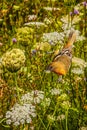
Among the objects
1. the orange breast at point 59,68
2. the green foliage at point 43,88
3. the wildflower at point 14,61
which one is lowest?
the green foliage at point 43,88

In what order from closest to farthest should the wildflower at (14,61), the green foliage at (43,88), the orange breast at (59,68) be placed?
1. the orange breast at (59,68)
2. the wildflower at (14,61)
3. the green foliage at (43,88)

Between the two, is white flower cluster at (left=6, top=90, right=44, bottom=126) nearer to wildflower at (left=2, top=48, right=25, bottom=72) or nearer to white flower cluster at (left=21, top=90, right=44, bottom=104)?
white flower cluster at (left=21, top=90, right=44, bottom=104)

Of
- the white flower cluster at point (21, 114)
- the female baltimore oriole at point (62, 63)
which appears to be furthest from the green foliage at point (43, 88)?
the female baltimore oriole at point (62, 63)

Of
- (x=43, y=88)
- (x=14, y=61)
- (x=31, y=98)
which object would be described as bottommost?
(x=43, y=88)

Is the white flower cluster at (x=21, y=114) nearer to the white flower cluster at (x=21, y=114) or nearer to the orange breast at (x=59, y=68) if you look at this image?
the white flower cluster at (x=21, y=114)

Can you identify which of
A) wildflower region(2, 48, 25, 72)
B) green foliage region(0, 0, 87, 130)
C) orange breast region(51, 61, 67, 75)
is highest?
orange breast region(51, 61, 67, 75)

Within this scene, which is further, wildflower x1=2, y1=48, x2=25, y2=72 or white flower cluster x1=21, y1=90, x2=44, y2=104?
white flower cluster x1=21, y1=90, x2=44, y2=104

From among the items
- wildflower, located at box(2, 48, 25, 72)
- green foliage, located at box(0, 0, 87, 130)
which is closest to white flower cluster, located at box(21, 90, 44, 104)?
green foliage, located at box(0, 0, 87, 130)

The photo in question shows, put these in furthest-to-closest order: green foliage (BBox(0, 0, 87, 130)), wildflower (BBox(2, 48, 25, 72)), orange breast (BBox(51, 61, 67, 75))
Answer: green foliage (BBox(0, 0, 87, 130)), wildflower (BBox(2, 48, 25, 72)), orange breast (BBox(51, 61, 67, 75))

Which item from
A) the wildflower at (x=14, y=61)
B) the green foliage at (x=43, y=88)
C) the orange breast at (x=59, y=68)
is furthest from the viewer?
the green foliage at (x=43, y=88)

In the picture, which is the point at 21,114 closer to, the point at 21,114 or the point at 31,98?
the point at 21,114

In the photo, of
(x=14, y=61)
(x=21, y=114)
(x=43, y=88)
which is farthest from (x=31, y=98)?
(x=43, y=88)

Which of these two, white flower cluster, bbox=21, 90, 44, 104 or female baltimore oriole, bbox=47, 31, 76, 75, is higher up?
female baltimore oriole, bbox=47, 31, 76, 75

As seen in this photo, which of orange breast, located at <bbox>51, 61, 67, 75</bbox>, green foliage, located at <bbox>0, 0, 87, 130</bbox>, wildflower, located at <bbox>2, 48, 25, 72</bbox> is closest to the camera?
orange breast, located at <bbox>51, 61, 67, 75</bbox>
